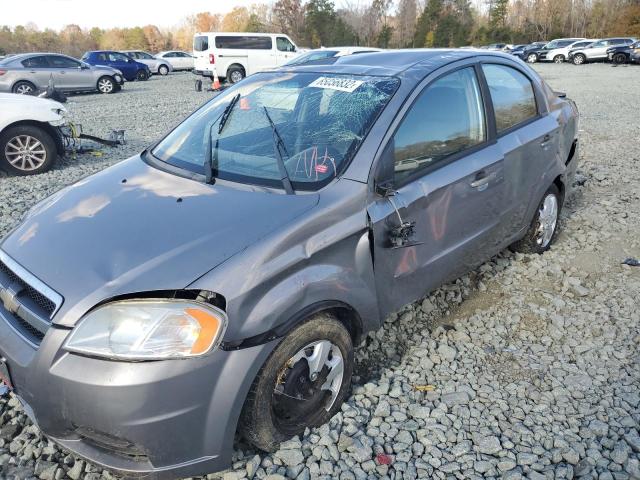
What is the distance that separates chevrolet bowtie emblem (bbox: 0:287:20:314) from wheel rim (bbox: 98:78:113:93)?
18.8 m

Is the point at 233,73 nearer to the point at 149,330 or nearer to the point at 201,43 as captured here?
the point at 201,43

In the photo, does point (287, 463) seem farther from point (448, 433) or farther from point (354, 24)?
A: point (354, 24)

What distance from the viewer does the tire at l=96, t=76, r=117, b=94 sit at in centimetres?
1880

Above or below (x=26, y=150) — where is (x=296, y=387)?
below

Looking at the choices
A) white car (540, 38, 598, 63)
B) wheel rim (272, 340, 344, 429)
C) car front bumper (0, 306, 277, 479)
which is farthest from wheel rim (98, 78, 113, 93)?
white car (540, 38, 598, 63)

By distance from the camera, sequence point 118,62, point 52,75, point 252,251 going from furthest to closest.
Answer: point 118,62 < point 52,75 < point 252,251

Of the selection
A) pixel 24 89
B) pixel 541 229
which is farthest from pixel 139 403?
pixel 24 89

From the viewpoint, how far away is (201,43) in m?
21.2

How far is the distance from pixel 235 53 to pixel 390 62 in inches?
762

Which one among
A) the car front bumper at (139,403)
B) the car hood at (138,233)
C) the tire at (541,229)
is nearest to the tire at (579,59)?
the tire at (541,229)

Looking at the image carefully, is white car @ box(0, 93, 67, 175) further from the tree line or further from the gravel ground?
the tree line

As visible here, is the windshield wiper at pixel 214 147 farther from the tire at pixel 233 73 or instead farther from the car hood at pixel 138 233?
the tire at pixel 233 73

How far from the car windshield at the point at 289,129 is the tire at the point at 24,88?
1603 centimetres

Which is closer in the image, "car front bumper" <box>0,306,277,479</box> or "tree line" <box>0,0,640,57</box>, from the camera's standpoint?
"car front bumper" <box>0,306,277,479</box>
